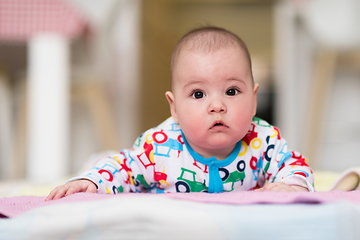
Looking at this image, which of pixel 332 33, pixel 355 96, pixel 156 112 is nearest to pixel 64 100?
pixel 332 33

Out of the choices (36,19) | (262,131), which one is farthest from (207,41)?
(36,19)

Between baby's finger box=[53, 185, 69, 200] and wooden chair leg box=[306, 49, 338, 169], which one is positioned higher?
wooden chair leg box=[306, 49, 338, 169]

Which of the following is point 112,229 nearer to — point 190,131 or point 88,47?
point 190,131

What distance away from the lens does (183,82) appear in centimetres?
70

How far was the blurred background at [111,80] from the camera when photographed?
47.9 inches

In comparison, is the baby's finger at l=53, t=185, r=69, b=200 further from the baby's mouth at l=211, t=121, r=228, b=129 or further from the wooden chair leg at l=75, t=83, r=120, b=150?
the wooden chair leg at l=75, t=83, r=120, b=150

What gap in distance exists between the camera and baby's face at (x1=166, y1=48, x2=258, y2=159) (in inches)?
26.0

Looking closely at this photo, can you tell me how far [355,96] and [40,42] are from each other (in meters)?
1.70

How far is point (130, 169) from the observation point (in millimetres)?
765

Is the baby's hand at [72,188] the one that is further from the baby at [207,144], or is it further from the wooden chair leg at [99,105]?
the wooden chair leg at [99,105]

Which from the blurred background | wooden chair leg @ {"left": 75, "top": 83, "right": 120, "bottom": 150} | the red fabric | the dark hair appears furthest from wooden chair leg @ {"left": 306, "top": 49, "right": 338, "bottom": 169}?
the dark hair

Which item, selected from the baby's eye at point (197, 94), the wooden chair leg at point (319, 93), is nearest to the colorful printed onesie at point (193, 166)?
the baby's eye at point (197, 94)

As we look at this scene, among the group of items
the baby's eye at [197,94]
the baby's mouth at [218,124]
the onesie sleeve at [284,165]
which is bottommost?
the onesie sleeve at [284,165]

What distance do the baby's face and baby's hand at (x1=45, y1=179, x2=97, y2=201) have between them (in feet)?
0.61
